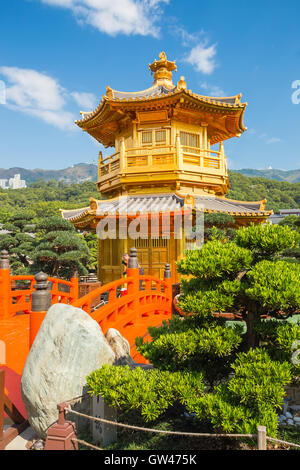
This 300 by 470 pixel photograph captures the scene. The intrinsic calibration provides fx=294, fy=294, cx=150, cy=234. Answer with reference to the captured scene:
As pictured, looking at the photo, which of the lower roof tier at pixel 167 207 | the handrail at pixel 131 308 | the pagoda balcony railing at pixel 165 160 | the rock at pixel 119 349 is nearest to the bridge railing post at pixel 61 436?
the rock at pixel 119 349

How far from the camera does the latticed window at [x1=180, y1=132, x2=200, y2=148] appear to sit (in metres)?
12.9

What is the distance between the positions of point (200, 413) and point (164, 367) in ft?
2.71

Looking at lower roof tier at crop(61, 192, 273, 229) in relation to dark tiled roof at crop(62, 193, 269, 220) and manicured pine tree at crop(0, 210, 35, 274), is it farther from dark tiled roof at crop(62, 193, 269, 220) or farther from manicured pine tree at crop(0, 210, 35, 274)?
manicured pine tree at crop(0, 210, 35, 274)

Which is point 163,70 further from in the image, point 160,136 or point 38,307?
point 38,307

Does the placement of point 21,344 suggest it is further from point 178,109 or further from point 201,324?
point 178,109

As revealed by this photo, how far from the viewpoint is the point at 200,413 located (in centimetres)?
284

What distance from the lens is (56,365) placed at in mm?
3342

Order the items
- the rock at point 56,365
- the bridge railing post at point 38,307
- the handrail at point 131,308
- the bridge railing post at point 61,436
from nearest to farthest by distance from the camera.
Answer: the bridge railing post at point 61,436, the rock at point 56,365, the bridge railing post at point 38,307, the handrail at point 131,308

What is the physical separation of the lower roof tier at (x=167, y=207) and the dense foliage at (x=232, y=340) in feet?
21.9

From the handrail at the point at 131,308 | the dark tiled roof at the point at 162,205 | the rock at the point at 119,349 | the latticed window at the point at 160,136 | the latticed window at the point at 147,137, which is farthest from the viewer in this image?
the latticed window at the point at 147,137

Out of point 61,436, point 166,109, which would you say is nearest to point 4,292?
point 61,436

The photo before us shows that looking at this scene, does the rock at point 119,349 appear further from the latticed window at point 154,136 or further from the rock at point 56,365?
the latticed window at point 154,136

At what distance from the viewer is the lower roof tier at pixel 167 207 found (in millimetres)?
10617

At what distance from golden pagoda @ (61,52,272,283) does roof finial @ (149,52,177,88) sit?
10.7ft
